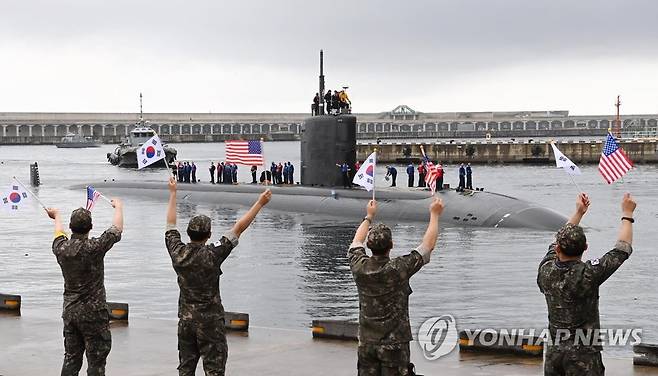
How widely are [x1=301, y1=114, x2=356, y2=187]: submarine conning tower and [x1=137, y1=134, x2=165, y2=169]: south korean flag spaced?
18.0m

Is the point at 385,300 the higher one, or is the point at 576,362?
the point at 385,300

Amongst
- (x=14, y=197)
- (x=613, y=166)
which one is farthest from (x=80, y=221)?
(x=613, y=166)

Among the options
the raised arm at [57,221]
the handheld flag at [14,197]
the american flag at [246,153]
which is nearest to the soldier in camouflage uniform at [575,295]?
the raised arm at [57,221]

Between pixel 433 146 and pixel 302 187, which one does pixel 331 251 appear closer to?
pixel 302 187

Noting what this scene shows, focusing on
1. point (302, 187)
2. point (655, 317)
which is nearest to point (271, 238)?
point (302, 187)

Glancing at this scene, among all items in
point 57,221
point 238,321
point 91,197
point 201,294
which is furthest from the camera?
point 238,321

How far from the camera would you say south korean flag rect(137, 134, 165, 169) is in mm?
13430

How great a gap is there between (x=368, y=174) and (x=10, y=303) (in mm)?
6887


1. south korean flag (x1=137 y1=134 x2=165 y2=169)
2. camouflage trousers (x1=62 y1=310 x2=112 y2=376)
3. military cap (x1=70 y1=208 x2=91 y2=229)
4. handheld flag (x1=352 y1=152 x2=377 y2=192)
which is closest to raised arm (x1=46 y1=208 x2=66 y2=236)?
military cap (x1=70 y1=208 x2=91 y2=229)

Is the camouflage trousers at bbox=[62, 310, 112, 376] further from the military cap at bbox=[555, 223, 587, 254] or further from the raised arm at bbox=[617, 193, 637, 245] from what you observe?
the raised arm at bbox=[617, 193, 637, 245]

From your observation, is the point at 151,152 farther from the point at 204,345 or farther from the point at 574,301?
the point at 574,301

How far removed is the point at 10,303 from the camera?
13984mm

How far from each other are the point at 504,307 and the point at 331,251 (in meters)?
8.89

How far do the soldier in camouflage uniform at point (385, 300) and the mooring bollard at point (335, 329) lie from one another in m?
4.19
